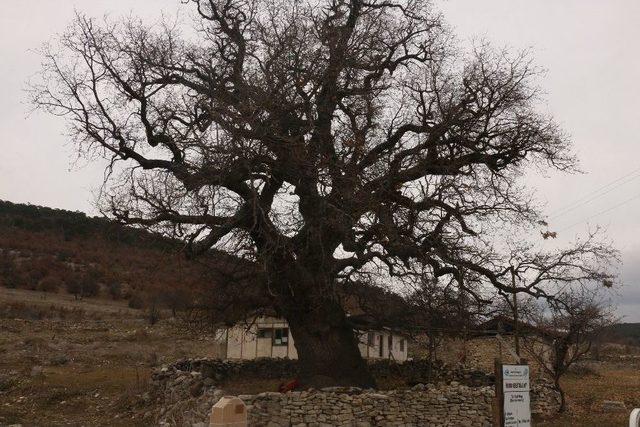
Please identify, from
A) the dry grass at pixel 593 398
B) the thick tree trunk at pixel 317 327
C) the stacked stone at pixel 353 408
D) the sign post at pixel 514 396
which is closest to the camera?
the sign post at pixel 514 396

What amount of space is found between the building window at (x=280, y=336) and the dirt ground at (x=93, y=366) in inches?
185

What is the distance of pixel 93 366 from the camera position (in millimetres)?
32344

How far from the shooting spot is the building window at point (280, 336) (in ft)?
122

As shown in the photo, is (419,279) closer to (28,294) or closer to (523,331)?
(523,331)

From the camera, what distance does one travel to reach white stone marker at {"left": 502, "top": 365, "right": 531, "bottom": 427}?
1147cm

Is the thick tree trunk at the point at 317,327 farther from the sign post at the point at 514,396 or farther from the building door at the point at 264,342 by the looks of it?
the building door at the point at 264,342

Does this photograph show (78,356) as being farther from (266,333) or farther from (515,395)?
(515,395)

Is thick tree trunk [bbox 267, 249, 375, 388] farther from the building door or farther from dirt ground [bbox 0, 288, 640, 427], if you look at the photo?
the building door

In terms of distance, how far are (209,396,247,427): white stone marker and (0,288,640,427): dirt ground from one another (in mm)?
14285

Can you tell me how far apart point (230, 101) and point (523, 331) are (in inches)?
468

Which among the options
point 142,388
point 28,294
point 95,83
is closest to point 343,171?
point 95,83

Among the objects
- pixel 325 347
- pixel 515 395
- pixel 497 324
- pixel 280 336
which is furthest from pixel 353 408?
pixel 280 336

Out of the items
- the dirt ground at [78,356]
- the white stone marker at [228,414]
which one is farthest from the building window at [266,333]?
the white stone marker at [228,414]

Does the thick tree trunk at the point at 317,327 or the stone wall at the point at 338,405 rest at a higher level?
the thick tree trunk at the point at 317,327
